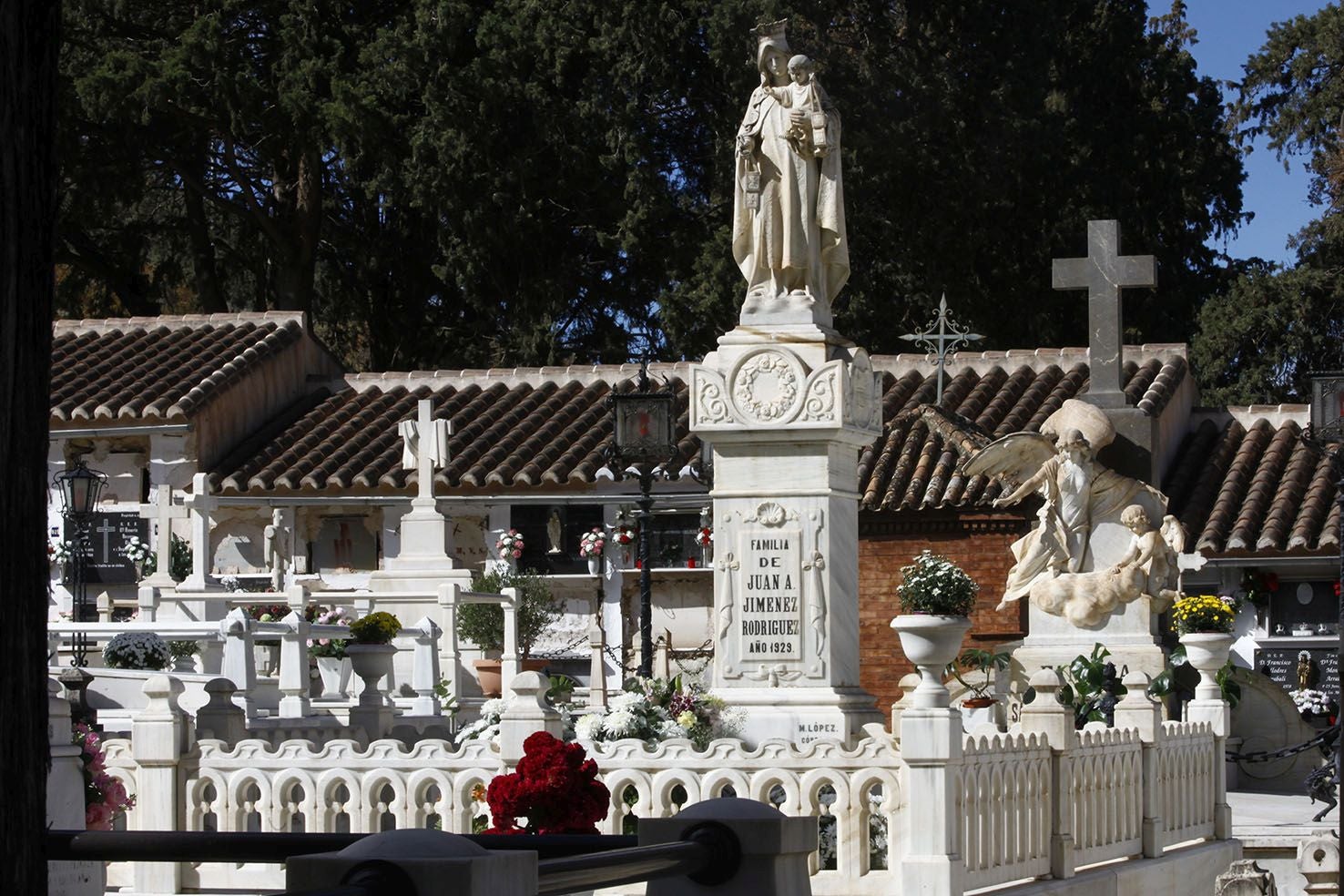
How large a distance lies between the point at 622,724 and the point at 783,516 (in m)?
1.99

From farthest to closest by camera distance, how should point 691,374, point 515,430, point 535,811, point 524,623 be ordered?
point 515,430, point 524,623, point 691,374, point 535,811

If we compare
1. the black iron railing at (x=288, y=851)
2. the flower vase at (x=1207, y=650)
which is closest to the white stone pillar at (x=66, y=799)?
the black iron railing at (x=288, y=851)

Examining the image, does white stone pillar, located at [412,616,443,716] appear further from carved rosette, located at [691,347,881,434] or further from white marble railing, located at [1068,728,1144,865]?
white marble railing, located at [1068,728,1144,865]

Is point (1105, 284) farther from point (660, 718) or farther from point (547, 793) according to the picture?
point (547, 793)

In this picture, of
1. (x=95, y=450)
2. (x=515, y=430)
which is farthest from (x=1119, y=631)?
(x=95, y=450)

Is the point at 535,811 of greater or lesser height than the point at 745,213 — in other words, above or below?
below

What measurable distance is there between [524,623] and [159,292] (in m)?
17.8

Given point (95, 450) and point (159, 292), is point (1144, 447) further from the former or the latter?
point (159, 292)

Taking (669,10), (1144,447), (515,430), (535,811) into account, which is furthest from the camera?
(669,10)

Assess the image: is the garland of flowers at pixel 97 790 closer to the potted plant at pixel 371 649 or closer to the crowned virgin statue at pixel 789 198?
the crowned virgin statue at pixel 789 198

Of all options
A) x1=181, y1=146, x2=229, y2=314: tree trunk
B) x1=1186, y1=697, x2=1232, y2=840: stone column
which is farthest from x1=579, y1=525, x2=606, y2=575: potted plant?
x1=1186, y1=697, x2=1232, y2=840: stone column

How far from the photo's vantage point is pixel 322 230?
40625 millimetres

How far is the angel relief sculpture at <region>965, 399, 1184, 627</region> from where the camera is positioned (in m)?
19.3

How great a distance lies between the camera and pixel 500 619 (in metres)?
25.1
